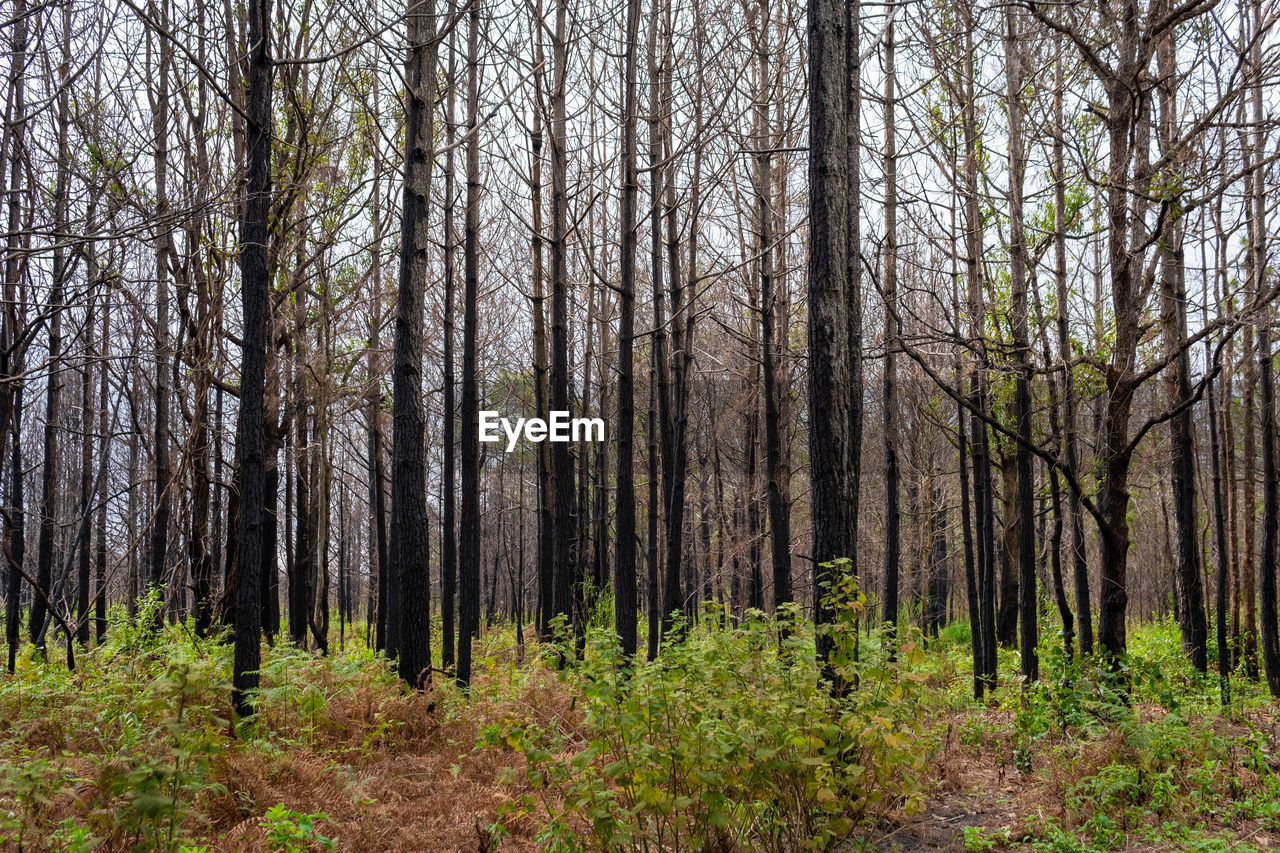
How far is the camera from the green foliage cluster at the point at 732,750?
11.1 ft

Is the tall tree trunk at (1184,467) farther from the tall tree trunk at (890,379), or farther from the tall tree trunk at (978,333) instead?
the tall tree trunk at (890,379)

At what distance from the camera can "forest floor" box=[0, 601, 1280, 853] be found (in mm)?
3461

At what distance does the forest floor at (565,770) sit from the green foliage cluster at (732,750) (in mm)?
21

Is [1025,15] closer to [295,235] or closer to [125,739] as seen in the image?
[295,235]

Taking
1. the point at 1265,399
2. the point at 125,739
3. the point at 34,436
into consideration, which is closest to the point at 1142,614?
the point at 1265,399

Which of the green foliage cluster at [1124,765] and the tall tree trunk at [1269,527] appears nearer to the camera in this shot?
the green foliage cluster at [1124,765]

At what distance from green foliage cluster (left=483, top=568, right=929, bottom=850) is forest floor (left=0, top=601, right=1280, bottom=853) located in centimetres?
2

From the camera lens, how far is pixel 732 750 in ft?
11.1

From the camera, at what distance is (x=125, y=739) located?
4.75m

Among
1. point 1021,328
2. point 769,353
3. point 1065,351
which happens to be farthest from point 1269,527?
point 769,353

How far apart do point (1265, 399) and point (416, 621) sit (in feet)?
34.4

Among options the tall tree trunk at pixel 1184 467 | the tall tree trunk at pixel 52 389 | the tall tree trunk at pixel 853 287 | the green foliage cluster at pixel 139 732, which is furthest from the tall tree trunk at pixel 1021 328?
the tall tree trunk at pixel 52 389

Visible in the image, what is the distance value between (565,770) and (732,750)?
81 centimetres

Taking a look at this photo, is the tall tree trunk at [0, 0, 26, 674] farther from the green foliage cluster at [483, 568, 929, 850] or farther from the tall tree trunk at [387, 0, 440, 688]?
the green foliage cluster at [483, 568, 929, 850]
